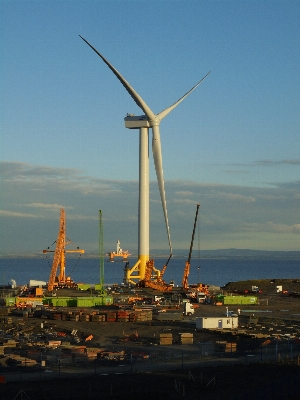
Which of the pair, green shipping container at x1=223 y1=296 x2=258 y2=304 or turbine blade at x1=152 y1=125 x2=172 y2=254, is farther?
turbine blade at x1=152 y1=125 x2=172 y2=254

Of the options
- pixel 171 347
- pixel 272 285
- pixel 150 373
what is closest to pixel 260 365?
pixel 150 373

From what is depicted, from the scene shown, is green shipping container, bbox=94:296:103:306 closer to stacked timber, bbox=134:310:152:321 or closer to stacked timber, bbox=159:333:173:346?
stacked timber, bbox=134:310:152:321

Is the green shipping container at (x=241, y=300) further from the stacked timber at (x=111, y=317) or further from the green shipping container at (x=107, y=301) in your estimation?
the stacked timber at (x=111, y=317)

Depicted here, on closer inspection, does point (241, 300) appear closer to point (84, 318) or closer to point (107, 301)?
point (107, 301)

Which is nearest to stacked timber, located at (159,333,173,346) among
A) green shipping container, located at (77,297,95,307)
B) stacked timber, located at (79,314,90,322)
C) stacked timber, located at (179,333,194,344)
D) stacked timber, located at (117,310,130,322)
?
stacked timber, located at (179,333,194,344)

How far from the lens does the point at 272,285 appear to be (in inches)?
4481

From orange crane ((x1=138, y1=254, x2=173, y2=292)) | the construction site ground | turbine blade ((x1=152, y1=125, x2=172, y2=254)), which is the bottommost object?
the construction site ground

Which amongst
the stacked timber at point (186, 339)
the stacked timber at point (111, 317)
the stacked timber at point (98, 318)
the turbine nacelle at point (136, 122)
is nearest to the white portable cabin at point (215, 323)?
the stacked timber at point (186, 339)

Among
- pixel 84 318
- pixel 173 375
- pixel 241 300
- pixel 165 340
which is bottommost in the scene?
pixel 173 375

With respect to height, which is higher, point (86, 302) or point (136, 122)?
point (136, 122)

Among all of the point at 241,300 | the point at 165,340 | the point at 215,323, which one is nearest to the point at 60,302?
the point at 241,300

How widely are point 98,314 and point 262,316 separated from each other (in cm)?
1510

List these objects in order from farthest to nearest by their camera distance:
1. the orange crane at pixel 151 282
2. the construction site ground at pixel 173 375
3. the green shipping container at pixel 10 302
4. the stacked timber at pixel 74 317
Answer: the orange crane at pixel 151 282 < the green shipping container at pixel 10 302 < the stacked timber at pixel 74 317 < the construction site ground at pixel 173 375

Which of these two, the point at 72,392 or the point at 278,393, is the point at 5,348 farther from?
the point at 278,393
